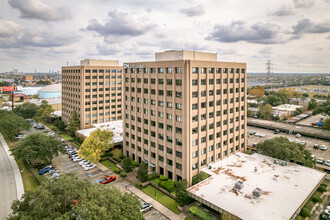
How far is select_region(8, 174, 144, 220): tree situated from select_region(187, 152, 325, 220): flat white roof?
17.0 meters

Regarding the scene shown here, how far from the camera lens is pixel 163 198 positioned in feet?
156

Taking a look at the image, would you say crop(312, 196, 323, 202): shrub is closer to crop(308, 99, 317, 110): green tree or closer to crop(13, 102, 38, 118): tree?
crop(308, 99, 317, 110): green tree

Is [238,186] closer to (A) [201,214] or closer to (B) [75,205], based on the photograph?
(A) [201,214]

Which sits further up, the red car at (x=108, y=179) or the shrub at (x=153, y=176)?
the shrub at (x=153, y=176)

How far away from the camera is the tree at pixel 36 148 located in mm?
58844

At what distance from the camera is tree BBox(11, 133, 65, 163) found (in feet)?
193

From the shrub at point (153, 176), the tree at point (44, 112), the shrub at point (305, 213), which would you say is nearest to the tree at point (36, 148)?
the shrub at point (153, 176)

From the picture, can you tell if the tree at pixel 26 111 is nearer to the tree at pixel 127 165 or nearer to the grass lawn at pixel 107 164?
the grass lawn at pixel 107 164

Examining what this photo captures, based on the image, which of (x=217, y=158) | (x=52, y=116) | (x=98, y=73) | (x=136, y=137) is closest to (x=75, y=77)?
(x=98, y=73)

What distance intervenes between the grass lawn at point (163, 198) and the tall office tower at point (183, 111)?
207 inches

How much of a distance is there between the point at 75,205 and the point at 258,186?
35.6 meters

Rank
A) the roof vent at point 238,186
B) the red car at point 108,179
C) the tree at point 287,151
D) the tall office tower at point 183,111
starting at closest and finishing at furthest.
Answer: the roof vent at point 238,186
the tall office tower at point 183,111
the red car at point 108,179
the tree at point 287,151

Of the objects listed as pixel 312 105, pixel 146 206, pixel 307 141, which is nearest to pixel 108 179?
pixel 146 206

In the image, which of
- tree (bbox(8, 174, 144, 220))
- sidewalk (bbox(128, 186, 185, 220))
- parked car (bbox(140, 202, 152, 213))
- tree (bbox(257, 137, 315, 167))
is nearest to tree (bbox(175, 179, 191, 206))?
sidewalk (bbox(128, 186, 185, 220))
